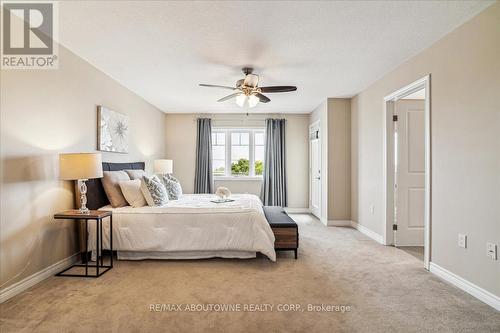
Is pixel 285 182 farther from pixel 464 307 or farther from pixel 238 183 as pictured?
pixel 464 307

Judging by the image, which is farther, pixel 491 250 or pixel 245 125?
pixel 245 125

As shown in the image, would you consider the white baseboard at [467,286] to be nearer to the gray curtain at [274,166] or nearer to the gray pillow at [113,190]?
the gray pillow at [113,190]

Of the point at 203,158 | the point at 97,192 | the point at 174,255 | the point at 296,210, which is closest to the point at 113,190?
the point at 97,192

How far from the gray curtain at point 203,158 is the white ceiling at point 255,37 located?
2.47 m

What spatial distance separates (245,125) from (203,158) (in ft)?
4.21

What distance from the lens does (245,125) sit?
7156mm

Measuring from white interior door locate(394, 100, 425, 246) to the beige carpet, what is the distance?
79 centimetres

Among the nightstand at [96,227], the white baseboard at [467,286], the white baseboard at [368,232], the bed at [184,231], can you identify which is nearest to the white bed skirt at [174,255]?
the bed at [184,231]

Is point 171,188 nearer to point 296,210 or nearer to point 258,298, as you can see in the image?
point 258,298

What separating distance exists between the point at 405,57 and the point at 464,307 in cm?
269

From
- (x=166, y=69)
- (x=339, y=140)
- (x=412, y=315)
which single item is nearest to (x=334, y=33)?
(x=166, y=69)

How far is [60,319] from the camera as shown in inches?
84.4

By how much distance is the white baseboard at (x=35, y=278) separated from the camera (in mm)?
2457

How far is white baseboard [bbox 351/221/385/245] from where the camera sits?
4376 millimetres
